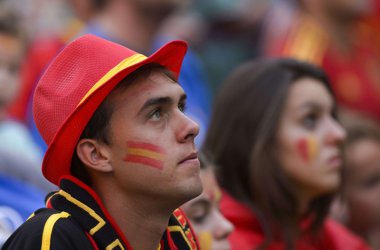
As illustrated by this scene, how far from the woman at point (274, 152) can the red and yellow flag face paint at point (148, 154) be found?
133cm

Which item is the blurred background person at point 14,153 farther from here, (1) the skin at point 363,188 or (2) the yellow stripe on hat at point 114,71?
(1) the skin at point 363,188

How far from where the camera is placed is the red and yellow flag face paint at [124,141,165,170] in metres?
2.72

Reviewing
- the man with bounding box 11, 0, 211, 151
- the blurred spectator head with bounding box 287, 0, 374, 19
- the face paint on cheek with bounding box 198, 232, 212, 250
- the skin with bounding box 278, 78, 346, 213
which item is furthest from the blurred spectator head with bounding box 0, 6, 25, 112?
the blurred spectator head with bounding box 287, 0, 374, 19

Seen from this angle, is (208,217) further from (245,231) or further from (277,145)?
(277,145)

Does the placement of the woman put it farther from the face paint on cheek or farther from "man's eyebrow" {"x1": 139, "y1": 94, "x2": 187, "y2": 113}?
"man's eyebrow" {"x1": 139, "y1": 94, "x2": 187, "y2": 113}

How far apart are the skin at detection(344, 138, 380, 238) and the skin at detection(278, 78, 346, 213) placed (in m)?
0.91

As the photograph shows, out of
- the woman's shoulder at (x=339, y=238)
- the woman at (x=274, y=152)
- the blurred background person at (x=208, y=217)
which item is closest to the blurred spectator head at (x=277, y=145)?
the woman at (x=274, y=152)

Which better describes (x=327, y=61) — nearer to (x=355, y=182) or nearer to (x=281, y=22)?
(x=281, y=22)

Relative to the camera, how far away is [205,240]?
3504 mm

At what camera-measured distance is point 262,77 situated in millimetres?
4219

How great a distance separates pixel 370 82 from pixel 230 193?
109 inches

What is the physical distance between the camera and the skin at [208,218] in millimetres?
3496

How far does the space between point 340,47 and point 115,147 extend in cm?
419


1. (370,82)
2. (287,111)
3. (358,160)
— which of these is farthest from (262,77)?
(370,82)
